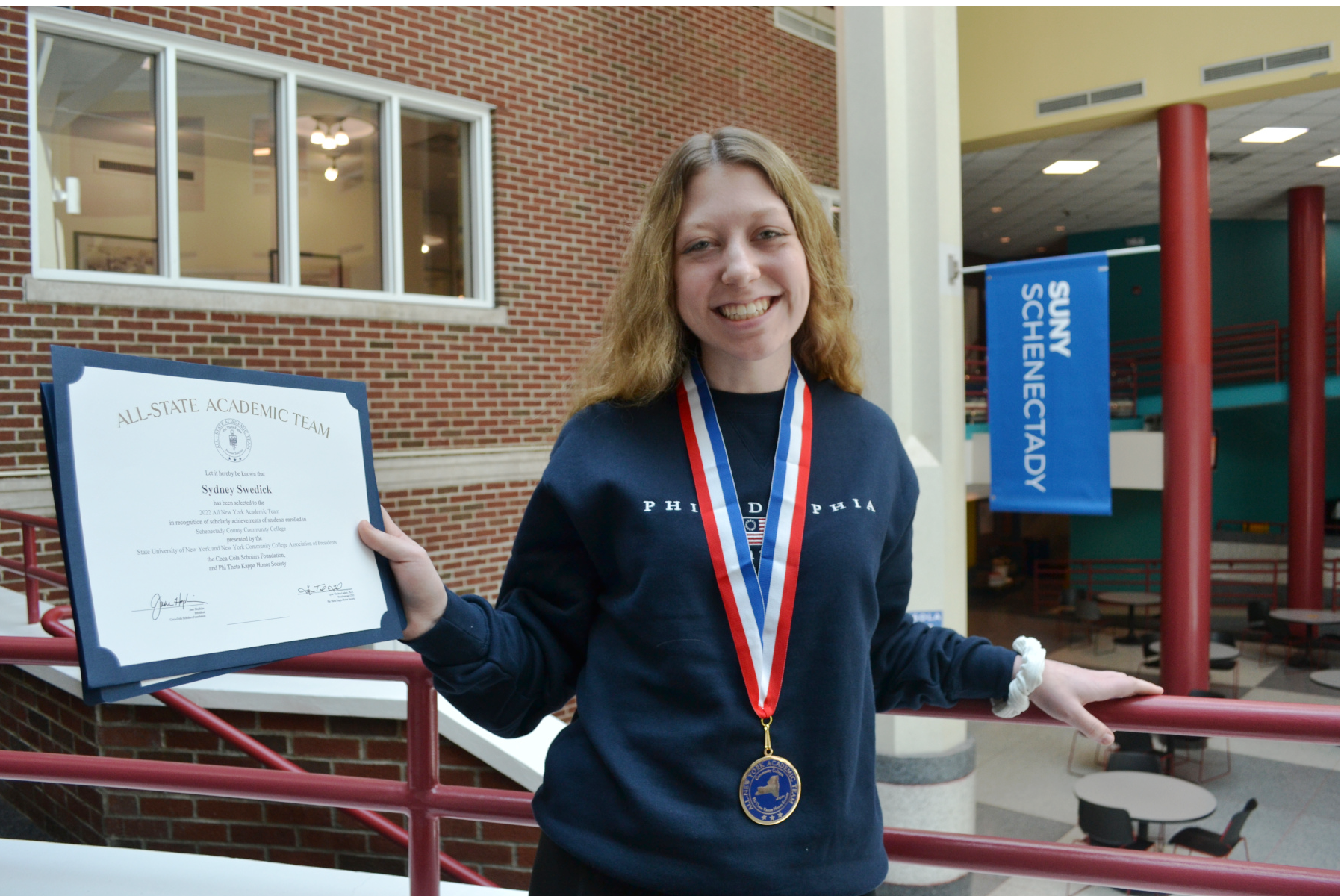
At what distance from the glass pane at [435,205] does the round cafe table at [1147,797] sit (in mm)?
5930

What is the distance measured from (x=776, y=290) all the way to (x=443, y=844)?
11.6ft

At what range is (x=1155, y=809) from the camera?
589 centimetres

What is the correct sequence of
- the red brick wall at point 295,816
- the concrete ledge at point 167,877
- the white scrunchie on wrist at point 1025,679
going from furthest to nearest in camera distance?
the red brick wall at point 295,816, the concrete ledge at point 167,877, the white scrunchie on wrist at point 1025,679

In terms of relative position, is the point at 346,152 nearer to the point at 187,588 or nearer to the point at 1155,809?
the point at 187,588

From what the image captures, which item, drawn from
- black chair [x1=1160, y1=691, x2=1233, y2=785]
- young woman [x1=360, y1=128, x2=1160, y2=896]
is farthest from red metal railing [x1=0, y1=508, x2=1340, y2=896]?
black chair [x1=1160, y1=691, x2=1233, y2=785]

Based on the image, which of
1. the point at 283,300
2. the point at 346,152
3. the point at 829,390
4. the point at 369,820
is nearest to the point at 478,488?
the point at 283,300

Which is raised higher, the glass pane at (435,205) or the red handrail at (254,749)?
the glass pane at (435,205)

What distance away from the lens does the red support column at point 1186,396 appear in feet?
27.9

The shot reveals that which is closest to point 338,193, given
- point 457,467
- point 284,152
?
point 284,152

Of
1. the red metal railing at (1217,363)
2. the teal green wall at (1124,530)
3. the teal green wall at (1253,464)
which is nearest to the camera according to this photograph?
the red metal railing at (1217,363)

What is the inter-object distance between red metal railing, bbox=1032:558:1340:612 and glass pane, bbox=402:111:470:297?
10272 mm

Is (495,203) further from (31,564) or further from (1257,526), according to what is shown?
(1257,526)
